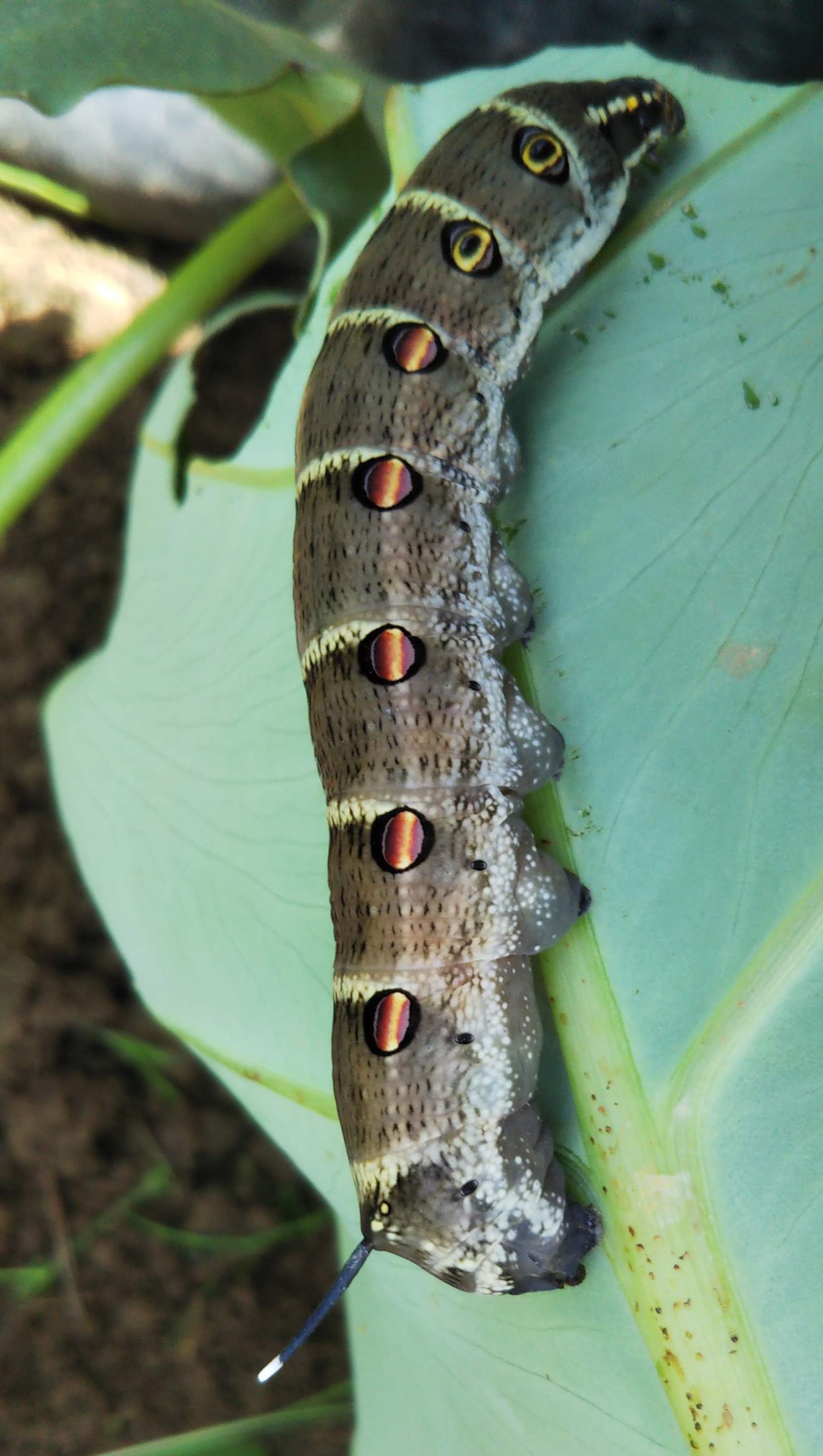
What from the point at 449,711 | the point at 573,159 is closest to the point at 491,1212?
the point at 449,711

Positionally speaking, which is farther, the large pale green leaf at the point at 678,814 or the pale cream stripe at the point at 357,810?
the pale cream stripe at the point at 357,810

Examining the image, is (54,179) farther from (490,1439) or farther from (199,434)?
(490,1439)

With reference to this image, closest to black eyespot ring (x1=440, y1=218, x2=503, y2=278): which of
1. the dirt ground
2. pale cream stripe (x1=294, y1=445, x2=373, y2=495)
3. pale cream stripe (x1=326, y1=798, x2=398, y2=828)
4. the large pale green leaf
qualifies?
the large pale green leaf

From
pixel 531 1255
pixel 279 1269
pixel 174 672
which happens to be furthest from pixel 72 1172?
pixel 531 1255

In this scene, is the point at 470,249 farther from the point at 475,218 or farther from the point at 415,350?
the point at 415,350

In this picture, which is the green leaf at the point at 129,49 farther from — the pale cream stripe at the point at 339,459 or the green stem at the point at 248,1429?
the green stem at the point at 248,1429

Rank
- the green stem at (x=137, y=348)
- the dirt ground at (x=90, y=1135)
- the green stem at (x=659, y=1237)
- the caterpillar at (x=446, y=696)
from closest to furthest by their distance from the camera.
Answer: the green stem at (x=659, y=1237) < the caterpillar at (x=446, y=696) < the green stem at (x=137, y=348) < the dirt ground at (x=90, y=1135)

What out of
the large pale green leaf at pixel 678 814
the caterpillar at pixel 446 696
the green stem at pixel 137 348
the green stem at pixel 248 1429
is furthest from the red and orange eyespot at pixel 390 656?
the green stem at pixel 248 1429
